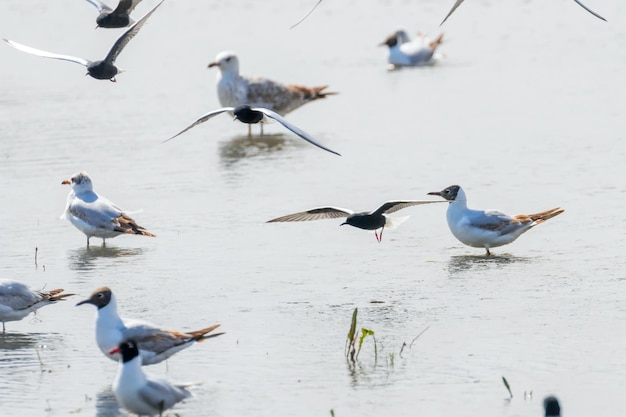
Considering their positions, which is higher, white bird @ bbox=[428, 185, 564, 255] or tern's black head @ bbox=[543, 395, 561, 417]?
white bird @ bbox=[428, 185, 564, 255]

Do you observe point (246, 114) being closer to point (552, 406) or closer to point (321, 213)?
point (321, 213)

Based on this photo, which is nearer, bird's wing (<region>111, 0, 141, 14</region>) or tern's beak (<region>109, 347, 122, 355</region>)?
tern's beak (<region>109, 347, 122, 355</region>)

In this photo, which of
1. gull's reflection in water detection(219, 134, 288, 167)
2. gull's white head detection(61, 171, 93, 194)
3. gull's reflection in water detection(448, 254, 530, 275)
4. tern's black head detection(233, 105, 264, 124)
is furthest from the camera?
gull's reflection in water detection(219, 134, 288, 167)

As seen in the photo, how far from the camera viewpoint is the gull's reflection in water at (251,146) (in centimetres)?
1652

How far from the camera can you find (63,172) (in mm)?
15305

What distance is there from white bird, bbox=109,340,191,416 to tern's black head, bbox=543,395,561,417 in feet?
6.88

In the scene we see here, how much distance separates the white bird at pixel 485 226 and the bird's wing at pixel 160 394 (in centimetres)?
448

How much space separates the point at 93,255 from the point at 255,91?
7459 millimetres

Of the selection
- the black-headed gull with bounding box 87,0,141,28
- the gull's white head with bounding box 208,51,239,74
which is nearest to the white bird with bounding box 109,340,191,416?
the black-headed gull with bounding box 87,0,141,28

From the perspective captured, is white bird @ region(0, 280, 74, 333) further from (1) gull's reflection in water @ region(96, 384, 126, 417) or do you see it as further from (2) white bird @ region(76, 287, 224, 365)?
(1) gull's reflection in water @ region(96, 384, 126, 417)

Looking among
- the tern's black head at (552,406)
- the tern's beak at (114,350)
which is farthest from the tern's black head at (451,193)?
the tern's black head at (552,406)

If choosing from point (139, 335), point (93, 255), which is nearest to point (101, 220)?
point (93, 255)

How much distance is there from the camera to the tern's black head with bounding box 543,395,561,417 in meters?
6.83

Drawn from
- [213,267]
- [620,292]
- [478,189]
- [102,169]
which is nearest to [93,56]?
[102,169]
